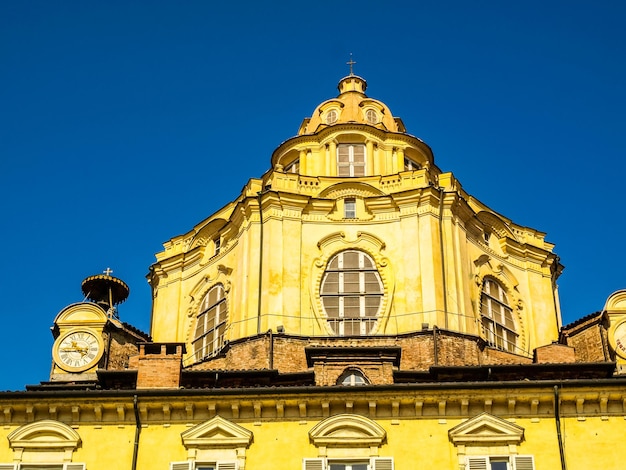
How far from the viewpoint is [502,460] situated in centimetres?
3416

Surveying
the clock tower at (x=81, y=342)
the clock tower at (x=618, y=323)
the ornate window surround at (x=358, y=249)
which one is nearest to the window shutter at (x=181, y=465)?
the clock tower at (x=81, y=342)

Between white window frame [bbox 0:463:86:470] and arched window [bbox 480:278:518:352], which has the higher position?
Answer: arched window [bbox 480:278:518:352]

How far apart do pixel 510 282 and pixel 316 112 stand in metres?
12.5

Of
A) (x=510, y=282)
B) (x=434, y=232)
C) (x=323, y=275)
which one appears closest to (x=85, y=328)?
(x=323, y=275)

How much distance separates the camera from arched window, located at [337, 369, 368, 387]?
126ft

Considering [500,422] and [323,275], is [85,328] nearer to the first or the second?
[323,275]

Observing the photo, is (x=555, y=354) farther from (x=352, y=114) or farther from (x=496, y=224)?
(x=352, y=114)

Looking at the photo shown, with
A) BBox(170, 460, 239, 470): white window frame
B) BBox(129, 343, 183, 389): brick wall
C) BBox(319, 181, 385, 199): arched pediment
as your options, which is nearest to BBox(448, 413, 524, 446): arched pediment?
BBox(170, 460, 239, 470): white window frame

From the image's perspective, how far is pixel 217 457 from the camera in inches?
1357

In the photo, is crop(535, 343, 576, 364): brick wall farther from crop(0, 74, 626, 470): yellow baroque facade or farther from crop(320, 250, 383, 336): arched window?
crop(320, 250, 383, 336): arched window

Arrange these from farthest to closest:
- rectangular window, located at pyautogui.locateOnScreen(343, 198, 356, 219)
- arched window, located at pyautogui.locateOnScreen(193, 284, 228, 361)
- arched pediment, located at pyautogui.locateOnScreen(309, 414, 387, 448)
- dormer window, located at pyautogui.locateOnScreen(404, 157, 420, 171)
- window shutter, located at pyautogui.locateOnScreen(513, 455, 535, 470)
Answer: dormer window, located at pyautogui.locateOnScreen(404, 157, 420, 171) → rectangular window, located at pyautogui.locateOnScreen(343, 198, 356, 219) → arched window, located at pyautogui.locateOnScreen(193, 284, 228, 361) → arched pediment, located at pyautogui.locateOnScreen(309, 414, 387, 448) → window shutter, located at pyautogui.locateOnScreen(513, 455, 535, 470)

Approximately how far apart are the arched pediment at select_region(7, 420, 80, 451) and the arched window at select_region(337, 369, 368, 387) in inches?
318

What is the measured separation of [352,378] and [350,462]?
15.4ft

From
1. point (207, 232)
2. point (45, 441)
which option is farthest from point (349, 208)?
point (45, 441)
